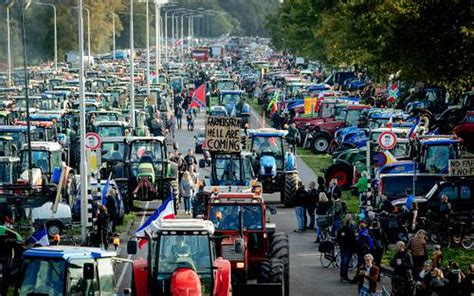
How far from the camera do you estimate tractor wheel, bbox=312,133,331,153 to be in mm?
68438

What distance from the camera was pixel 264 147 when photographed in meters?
50.0

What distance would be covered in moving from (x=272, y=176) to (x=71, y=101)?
128ft

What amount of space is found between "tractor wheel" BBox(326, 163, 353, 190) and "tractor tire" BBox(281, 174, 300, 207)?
15.5 feet

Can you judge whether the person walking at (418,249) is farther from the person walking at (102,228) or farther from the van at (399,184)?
the van at (399,184)

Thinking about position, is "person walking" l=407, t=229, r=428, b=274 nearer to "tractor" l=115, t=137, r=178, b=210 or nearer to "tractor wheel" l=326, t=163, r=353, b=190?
"tractor" l=115, t=137, r=178, b=210

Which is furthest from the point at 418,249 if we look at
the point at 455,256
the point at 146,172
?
the point at 146,172

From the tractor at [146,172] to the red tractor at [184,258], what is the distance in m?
19.2

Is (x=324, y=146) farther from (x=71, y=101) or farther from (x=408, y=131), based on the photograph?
(x=71, y=101)

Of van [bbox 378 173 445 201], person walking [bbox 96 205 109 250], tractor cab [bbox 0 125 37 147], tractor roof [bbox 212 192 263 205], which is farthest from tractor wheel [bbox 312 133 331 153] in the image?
tractor roof [bbox 212 192 263 205]

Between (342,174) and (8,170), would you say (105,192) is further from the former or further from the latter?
(342,174)

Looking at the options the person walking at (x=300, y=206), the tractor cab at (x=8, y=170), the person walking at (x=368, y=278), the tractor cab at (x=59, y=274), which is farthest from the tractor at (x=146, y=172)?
the tractor cab at (x=59, y=274)

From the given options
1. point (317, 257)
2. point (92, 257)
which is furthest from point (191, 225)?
point (317, 257)

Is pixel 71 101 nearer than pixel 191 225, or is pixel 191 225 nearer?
pixel 191 225

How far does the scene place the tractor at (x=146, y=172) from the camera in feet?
151
